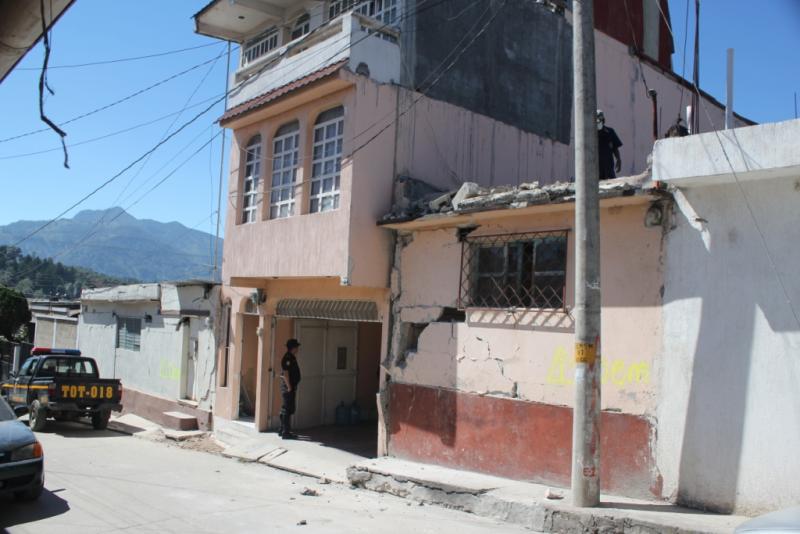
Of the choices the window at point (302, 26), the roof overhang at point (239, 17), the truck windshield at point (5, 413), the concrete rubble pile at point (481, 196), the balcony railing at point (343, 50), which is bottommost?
the truck windshield at point (5, 413)

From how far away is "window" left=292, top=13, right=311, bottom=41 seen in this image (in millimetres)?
14523

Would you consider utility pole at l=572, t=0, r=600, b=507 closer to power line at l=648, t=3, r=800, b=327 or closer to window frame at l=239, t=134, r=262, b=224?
power line at l=648, t=3, r=800, b=327

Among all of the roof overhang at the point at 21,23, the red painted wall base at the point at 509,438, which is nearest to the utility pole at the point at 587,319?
the red painted wall base at the point at 509,438

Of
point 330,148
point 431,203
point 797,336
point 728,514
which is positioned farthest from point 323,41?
point 728,514

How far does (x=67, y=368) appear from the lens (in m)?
16.0

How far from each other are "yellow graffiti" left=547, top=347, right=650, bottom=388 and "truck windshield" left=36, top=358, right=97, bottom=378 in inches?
483

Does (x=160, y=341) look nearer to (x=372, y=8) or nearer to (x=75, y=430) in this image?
(x=75, y=430)

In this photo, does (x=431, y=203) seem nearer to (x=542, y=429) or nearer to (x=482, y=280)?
(x=482, y=280)

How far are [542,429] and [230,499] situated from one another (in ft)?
14.1

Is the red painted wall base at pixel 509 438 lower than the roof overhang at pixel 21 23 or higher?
lower

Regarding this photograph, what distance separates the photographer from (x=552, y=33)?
14.8m

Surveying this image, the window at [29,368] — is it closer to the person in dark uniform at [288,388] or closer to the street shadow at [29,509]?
the person in dark uniform at [288,388]

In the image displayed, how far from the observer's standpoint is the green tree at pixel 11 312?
96.1 ft

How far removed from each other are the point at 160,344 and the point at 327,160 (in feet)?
31.2
